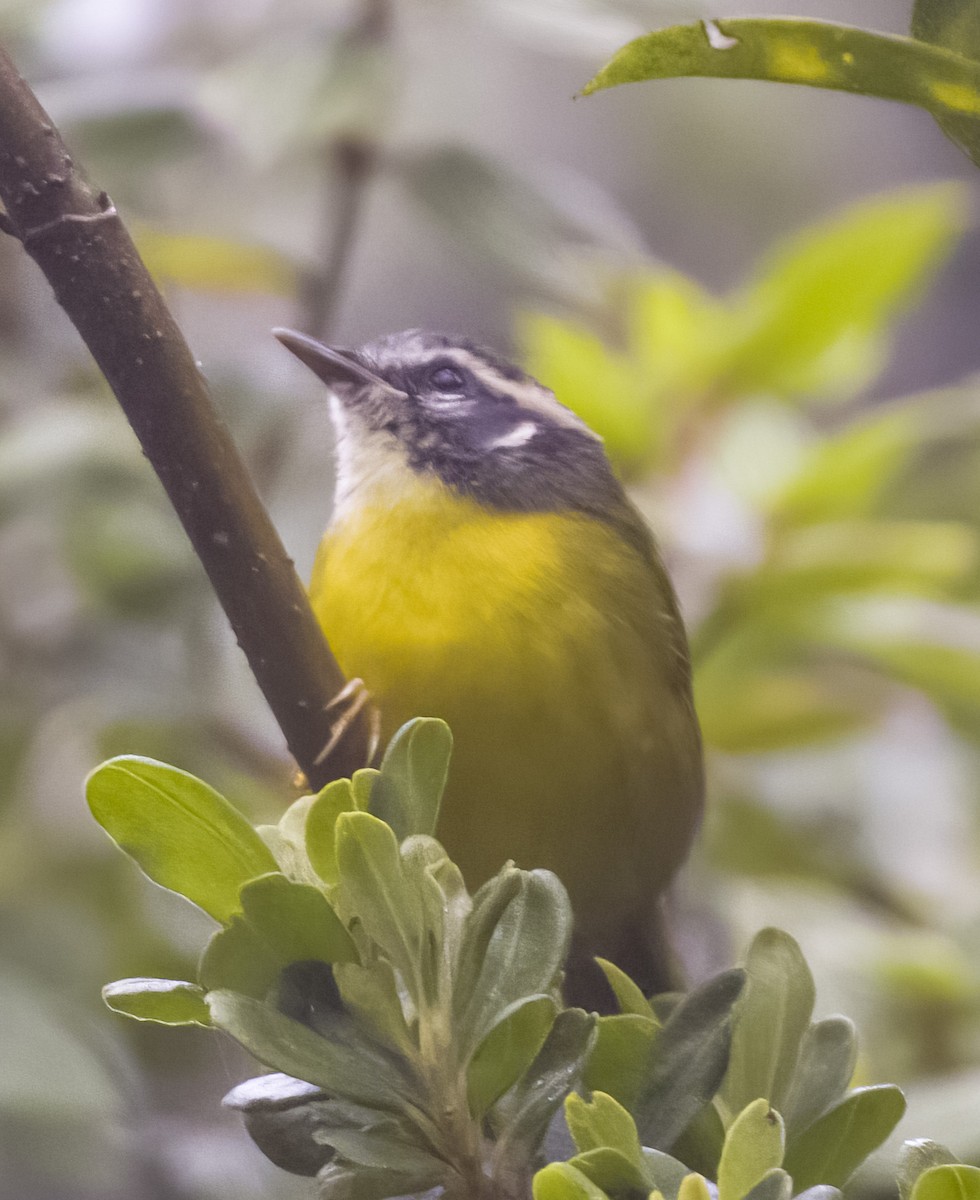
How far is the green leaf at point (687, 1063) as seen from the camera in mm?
305

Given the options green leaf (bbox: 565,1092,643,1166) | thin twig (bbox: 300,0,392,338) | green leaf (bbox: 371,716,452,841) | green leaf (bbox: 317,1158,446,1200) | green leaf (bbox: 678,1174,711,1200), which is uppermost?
thin twig (bbox: 300,0,392,338)

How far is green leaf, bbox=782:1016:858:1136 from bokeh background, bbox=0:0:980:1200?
186mm

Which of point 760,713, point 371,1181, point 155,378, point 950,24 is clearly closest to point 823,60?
point 950,24

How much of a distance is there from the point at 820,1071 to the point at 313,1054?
0.14m

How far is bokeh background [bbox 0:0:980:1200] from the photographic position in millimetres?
702

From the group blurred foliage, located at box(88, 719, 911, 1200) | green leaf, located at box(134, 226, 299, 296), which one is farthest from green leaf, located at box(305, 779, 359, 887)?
green leaf, located at box(134, 226, 299, 296)

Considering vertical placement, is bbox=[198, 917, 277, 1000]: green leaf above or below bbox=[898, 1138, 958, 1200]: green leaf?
above

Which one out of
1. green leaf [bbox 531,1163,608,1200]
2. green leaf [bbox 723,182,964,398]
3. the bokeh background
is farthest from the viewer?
green leaf [bbox 723,182,964,398]

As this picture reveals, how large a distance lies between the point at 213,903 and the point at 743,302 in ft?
3.10

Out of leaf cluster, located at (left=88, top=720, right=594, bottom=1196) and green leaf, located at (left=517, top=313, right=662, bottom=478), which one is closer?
leaf cluster, located at (left=88, top=720, right=594, bottom=1196)

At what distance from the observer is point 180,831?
0.30m

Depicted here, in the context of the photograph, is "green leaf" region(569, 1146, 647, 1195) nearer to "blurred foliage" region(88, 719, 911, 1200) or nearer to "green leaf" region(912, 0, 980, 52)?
"blurred foliage" region(88, 719, 911, 1200)

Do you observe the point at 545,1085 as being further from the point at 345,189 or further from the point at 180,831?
the point at 345,189

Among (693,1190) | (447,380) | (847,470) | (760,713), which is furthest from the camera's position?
(847,470)
